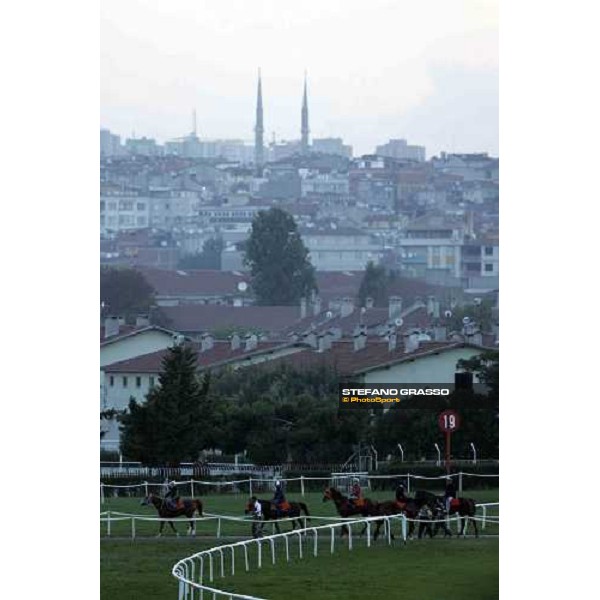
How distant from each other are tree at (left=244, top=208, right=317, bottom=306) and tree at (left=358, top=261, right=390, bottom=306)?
390 mm

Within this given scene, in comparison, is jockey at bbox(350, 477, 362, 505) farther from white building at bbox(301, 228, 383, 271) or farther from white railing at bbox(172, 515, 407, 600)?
white building at bbox(301, 228, 383, 271)

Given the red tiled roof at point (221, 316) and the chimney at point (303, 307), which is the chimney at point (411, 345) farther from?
the red tiled roof at point (221, 316)

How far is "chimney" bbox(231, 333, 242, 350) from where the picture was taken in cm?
3216

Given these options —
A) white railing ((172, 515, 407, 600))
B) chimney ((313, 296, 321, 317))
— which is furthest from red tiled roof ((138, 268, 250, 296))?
white railing ((172, 515, 407, 600))

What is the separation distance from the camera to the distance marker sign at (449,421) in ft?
102

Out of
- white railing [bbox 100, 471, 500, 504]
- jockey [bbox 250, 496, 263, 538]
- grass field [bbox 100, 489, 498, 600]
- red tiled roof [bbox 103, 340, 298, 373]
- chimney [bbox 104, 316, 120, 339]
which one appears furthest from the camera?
white railing [bbox 100, 471, 500, 504]

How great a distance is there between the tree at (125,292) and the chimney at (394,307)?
1835mm

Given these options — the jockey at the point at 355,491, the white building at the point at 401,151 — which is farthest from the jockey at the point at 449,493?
the white building at the point at 401,151

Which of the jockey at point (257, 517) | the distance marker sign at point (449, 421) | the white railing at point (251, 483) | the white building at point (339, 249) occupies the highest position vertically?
the white building at point (339, 249)

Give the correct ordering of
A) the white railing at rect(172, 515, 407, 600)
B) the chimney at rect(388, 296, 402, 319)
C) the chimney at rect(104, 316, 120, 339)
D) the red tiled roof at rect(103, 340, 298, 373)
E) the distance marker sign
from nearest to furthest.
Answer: the white railing at rect(172, 515, 407, 600), the distance marker sign, the chimney at rect(104, 316, 120, 339), the red tiled roof at rect(103, 340, 298, 373), the chimney at rect(388, 296, 402, 319)
